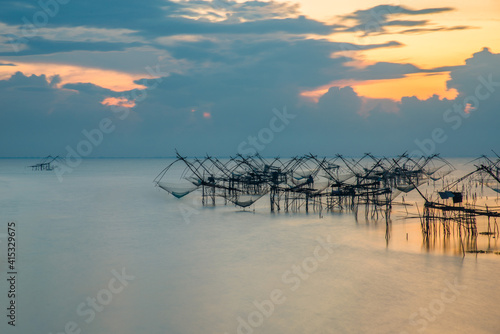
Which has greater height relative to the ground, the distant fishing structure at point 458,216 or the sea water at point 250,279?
the distant fishing structure at point 458,216

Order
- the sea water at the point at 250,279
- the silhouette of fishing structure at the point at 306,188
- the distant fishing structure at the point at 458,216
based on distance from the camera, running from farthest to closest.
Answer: the silhouette of fishing structure at the point at 306,188 → the distant fishing structure at the point at 458,216 → the sea water at the point at 250,279

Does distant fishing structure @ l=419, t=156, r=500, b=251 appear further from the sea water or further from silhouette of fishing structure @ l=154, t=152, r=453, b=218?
silhouette of fishing structure @ l=154, t=152, r=453, b=218

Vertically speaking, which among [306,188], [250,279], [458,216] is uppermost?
[306,188]

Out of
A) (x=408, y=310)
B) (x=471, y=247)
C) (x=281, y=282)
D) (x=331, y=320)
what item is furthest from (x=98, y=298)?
(x=471, y=247)

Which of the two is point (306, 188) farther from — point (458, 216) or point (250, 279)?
point (250, 279)

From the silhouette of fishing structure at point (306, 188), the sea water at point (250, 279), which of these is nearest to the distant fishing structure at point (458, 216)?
the sea water at point (250, 279)

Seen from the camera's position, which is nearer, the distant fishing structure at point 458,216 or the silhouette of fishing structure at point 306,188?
the distant fishing structure at point 458,216

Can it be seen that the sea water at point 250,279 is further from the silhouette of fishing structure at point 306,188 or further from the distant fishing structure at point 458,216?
the silhouette of fishing structure at point 306,188

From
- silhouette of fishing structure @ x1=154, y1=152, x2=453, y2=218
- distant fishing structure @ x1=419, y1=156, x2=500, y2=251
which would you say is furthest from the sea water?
silhouette of fishing structure @ x1=154, y1=152, x2=453, y2=218

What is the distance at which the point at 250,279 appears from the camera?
9539mm

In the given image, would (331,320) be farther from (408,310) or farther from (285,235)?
(285,235)

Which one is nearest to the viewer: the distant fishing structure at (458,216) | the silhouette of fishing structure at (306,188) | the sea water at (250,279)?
the sea water at (250,279)

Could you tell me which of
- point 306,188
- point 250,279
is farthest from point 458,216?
point 250,279

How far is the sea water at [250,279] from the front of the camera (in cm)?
722
